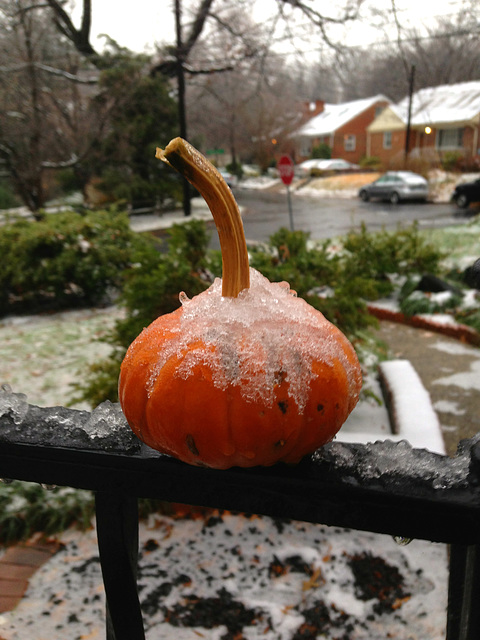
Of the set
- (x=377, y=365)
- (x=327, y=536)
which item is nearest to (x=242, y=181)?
(x=377, y=365)

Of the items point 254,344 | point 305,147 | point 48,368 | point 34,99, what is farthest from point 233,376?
point 34,99

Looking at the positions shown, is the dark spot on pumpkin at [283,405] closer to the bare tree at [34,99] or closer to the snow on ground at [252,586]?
the snow on ground at [252,586]

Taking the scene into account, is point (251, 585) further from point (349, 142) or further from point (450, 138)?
point (349, 142)

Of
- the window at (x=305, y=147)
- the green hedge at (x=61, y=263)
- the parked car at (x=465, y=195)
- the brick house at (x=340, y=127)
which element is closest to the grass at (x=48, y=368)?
the green hedge at (x=61, y=263)

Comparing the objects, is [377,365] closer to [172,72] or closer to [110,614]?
[110,614]

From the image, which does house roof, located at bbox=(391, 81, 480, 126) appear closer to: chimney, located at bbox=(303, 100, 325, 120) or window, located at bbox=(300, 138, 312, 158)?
chimney, located at bbox=(303, 100, 325, 120)
